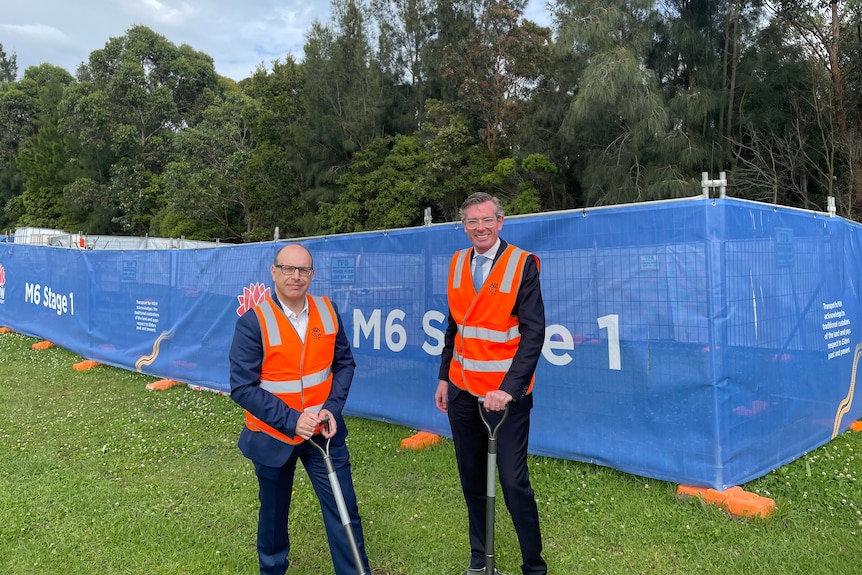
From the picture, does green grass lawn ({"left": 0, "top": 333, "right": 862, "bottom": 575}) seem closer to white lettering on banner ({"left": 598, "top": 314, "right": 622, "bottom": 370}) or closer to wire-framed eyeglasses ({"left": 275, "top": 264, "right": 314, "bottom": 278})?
white lettering on banner ({"left": 598, "top": 314, "right": 622, "bottom": 370})

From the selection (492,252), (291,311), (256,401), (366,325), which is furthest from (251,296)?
(492,252)

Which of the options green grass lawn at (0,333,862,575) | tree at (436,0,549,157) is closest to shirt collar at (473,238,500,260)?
green grass lawn at (0,333,862,575)

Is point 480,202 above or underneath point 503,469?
above

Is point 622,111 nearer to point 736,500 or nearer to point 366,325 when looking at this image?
point 366,325

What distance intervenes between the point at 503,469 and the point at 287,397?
105 centimetres

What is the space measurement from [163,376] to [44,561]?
460cm

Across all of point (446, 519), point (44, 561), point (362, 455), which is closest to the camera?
point (44, 561)

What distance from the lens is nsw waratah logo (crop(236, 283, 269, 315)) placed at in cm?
624

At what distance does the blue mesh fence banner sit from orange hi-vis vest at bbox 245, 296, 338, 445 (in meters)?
2.15

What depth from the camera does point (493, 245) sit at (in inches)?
108

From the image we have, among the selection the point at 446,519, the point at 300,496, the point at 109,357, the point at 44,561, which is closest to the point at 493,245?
the point at 446,519

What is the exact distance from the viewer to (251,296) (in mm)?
6402

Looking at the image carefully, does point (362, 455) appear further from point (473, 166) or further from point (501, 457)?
point (473, 166)

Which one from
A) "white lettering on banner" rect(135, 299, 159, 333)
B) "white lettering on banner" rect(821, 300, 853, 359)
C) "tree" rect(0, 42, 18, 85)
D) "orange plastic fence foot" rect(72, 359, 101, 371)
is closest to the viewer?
"white lettering on banner" rect(821, 300, 853, 359)
